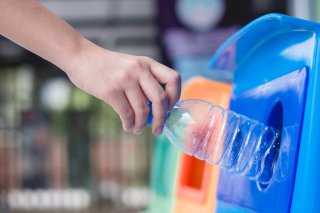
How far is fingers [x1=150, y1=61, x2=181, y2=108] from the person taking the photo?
86 centimetres

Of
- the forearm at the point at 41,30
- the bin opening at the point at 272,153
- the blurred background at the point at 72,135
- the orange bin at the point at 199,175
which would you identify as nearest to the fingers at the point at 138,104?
the forearm at the point at 41,30

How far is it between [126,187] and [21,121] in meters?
1.58

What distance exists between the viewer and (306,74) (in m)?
0.86

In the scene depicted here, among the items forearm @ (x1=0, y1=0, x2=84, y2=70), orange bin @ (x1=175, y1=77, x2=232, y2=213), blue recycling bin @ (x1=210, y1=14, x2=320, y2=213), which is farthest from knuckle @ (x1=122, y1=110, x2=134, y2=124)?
orange bin @ (x1=175, y1=77, x2=232, y2=213)

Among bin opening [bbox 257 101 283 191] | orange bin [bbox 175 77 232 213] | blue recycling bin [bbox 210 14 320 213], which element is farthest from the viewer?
orange bin [bbox 175 77 232 213]

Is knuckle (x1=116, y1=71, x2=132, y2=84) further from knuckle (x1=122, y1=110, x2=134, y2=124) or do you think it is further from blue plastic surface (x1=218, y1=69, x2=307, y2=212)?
blue plastic surface (x1=218, y1=69, x2=307, y2=212)

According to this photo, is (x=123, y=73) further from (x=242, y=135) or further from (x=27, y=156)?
(x=27, y=156)

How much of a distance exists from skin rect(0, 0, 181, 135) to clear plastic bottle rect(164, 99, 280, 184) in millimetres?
152

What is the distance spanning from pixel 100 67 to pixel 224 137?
0.28 meters

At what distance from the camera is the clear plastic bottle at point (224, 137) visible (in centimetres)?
99

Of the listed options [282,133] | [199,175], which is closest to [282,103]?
[282,133]

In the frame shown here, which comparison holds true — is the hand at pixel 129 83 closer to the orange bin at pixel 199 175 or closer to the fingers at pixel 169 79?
the fingers at pixel 169 79

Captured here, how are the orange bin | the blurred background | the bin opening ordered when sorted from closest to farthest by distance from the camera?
the bin opening < the orange bin < the blurred background

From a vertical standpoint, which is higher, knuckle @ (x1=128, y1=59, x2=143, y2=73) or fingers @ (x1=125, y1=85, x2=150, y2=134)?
knuckle @ (x1=128, y1=59, x2=143, y2=73)
